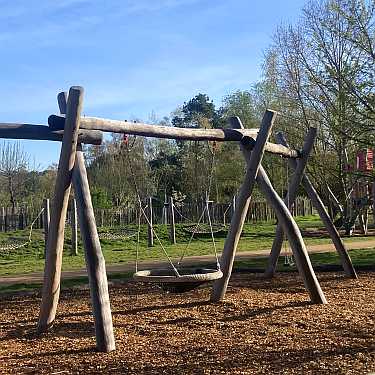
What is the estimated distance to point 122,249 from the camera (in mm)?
24484

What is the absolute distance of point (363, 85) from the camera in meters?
15.4

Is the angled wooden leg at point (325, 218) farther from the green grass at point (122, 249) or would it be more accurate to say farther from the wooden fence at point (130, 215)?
the wooden fence at point (130, 215)

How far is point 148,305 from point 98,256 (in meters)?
2.75

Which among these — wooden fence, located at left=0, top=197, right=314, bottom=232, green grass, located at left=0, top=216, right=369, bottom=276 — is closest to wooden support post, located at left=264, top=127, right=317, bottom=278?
green grass, located at left=0, top=216, right=369, bottom=276

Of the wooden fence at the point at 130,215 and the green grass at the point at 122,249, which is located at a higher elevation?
the wooden fence at the point at 130,215

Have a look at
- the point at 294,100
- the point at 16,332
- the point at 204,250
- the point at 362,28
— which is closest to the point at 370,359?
the point at 16,332

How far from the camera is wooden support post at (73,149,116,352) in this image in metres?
6.13

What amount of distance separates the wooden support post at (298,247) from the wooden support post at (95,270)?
302 centimetres

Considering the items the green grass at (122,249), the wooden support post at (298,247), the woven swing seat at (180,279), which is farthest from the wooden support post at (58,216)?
the green grass at (122,249)

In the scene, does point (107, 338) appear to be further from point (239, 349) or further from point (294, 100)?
point (294, 100)

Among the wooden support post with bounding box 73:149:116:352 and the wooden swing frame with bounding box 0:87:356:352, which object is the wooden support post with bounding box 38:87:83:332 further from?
the wooden support post with bounding box 73:149:116:352

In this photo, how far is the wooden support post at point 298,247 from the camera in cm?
866

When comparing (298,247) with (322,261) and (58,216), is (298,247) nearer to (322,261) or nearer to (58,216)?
(58,216)

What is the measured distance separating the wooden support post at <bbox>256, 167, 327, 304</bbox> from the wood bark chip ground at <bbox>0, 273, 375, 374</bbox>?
219mm
